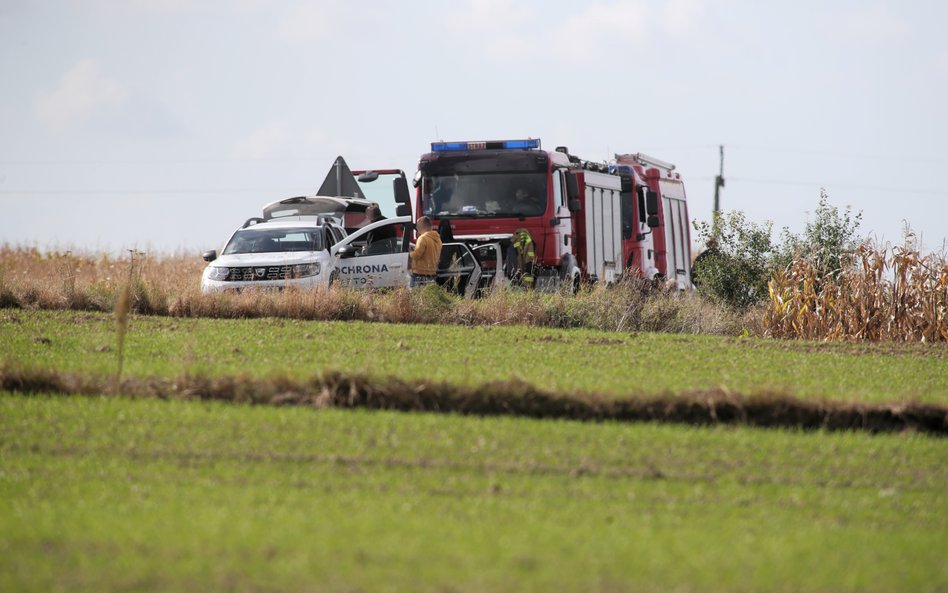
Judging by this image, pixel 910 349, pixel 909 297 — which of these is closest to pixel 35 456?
pixel 910 349

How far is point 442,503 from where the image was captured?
8.19 m

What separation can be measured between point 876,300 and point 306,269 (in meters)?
9.79

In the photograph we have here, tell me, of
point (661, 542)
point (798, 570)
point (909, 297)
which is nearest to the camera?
point (798, 570)

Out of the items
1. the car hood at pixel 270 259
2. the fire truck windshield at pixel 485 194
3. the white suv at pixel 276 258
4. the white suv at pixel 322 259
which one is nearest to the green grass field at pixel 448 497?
the white suv at pixel 276 258

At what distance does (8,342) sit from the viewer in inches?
636

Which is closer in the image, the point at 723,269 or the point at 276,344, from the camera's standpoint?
the point at 276,344

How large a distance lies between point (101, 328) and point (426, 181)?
29.1ft

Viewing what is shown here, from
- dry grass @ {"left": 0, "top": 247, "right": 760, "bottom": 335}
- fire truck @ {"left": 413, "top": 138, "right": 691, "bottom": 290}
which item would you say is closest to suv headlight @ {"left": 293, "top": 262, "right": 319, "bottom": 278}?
dry grass @ {"left": 0, "top": 247, "right": 760, "bottom": 335}

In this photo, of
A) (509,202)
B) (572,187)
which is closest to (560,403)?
(509,202)

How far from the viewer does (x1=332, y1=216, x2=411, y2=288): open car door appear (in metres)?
23.9

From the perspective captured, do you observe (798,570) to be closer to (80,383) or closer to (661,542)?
(661,542)

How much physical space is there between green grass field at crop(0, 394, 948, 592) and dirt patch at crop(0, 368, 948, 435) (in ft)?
1.51

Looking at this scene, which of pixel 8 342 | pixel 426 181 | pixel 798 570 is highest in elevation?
pixel 426 181

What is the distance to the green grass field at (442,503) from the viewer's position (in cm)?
658
